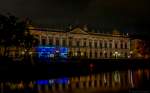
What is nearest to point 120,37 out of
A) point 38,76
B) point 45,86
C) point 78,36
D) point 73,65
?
point 78,36

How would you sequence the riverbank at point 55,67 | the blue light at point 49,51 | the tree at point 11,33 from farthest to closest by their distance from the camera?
1. the blue light at point 49,51
2. the tree at point 11,33
3. the riverbank at point 55,67

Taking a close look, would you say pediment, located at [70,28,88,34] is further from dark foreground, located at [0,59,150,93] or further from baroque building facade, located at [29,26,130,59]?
dark foreground, located at [0,59,150,93]

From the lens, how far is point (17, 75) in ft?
217

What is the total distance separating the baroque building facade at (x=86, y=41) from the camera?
132 meters

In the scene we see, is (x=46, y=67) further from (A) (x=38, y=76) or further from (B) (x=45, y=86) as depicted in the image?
(B) (x=45, y=86)

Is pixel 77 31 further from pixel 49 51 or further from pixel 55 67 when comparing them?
pixel 55 67

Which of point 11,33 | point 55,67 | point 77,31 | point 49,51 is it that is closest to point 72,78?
point 55,67

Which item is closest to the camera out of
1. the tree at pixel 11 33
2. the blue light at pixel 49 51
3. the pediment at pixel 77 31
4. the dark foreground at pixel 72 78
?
the dark foreground at pixel 72 78

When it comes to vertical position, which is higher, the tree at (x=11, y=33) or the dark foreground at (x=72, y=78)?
the tree at (x=11, y=33)

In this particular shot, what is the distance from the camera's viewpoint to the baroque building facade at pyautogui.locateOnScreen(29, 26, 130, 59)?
131500mm

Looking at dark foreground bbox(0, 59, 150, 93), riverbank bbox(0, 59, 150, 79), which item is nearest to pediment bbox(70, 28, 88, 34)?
dark foreground bbox(0, 59, 150, 93)

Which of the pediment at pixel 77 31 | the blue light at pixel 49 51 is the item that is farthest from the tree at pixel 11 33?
the pediment at pixel 77 31

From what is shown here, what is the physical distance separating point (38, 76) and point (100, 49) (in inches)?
3317

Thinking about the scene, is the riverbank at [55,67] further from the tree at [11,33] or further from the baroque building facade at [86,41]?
the baroque building facade at [86,41]
